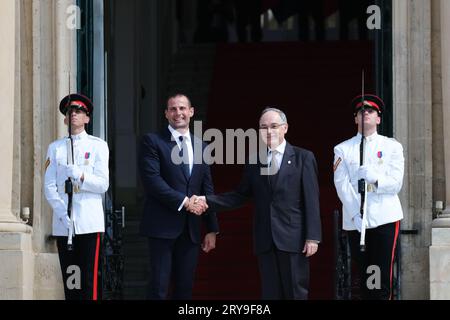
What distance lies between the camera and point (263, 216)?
12.8 m

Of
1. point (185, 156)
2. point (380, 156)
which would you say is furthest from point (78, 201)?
point (380, 156)

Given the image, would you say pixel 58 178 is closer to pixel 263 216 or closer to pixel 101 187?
pixel 101 187

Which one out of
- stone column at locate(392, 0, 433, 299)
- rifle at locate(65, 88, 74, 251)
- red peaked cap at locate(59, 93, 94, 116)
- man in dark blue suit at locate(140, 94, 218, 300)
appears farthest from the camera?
stone column at locate(392, 0, 433, 299)

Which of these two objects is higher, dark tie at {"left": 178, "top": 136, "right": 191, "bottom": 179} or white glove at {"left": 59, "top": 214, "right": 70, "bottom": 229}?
dark tie at {"left": 178, "top": 136, "right": 191, "bottom": 179}

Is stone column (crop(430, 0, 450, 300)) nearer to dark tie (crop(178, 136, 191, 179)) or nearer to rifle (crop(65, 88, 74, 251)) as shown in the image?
dark tie (crop(178, 136, 191, 179))

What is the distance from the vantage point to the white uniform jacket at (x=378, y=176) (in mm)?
13172

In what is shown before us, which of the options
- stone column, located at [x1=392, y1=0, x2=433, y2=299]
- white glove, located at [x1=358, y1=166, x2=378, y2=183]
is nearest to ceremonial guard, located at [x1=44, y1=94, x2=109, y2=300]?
white glove, located at [x1=358, y1=166, x2=378, y2=183]

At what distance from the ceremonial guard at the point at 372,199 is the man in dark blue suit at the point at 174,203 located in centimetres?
123

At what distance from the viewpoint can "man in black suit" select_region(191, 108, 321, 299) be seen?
1261 centimetres

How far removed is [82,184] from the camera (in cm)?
1312

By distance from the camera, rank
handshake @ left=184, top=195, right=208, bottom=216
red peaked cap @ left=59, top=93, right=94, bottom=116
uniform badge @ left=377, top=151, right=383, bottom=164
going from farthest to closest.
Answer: uniform badge @ left=377, top=151, right=383, bottom=164
red peaked cap @ left=59, top=93, right=94, bottom=116
handshake @ left=184, top=195, right=208, bottom=216

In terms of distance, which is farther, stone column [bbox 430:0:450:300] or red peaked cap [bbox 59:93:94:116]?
stone column [bbox 430:0:450:300]

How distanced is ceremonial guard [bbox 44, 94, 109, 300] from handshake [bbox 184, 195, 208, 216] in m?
0.79

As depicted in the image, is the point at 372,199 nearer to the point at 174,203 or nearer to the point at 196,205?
the point at 196,205
